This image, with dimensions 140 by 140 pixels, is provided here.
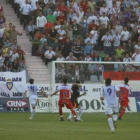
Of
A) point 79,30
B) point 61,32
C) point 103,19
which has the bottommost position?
point 61,32

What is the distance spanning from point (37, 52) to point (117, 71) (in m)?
6.28

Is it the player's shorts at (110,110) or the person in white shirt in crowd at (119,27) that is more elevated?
the person in white shirt in crowd at (119,27)

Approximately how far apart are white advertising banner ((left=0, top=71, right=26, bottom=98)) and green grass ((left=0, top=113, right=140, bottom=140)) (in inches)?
144

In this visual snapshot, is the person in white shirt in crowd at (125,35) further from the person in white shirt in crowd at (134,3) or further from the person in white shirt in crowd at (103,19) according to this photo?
the person in white shirt in crowd at (134,3)

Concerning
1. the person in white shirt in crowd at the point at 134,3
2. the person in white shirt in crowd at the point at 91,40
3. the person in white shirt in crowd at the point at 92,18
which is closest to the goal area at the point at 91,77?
the person in white shirt in crowd at the point at 91,40

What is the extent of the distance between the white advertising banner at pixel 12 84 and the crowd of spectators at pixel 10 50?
4.06 ft

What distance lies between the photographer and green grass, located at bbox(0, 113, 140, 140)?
2556cm

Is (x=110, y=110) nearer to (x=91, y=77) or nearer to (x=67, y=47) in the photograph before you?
(x=91, y=77)

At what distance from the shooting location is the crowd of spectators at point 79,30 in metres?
46.2

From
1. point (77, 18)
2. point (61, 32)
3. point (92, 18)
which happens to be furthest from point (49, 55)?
point (92, 18)

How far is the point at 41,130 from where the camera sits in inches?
1113

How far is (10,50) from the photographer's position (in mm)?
44375

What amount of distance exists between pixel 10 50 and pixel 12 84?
2778 mm

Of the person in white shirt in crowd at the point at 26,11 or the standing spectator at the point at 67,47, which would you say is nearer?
the standing spectator at the point at 67,47
